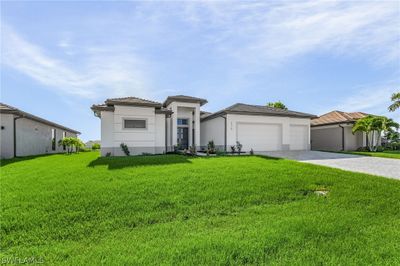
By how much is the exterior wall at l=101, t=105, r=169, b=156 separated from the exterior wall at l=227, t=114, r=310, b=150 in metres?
6.44

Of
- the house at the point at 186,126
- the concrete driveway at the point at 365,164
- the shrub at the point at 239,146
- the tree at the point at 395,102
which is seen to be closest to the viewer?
the concrete driveway at the point at 365,164

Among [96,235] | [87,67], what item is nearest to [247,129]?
[87,67]

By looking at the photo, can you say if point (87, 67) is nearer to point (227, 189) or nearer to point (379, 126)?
point (227, 189)

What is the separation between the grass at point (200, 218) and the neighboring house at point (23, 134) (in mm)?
10027

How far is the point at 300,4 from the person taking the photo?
8.70 m

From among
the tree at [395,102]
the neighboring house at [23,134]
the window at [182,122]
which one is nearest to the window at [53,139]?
the neighboring house at [23,134]

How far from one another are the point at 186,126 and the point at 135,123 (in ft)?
17.8

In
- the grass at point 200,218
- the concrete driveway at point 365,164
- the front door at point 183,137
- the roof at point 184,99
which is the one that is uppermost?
the roof at point 184,99

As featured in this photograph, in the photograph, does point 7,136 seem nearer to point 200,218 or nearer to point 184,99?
point 184,99

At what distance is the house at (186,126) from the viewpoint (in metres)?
15.5

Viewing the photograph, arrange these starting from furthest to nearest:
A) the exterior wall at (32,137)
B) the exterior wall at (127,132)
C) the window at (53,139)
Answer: the window at (53,139) → the exterior wall at (32,137) → the exterior wall at (127,132)

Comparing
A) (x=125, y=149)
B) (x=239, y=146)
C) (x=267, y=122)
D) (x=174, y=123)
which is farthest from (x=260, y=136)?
(x=125, y=149)

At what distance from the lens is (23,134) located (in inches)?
699

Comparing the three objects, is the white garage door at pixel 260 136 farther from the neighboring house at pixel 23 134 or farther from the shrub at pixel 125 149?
the neighboring house at pixel 23 134
